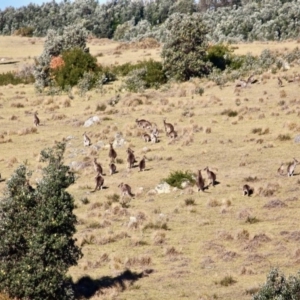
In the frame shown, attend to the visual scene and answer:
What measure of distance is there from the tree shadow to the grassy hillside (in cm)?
4

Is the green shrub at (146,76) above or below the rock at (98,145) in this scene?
above

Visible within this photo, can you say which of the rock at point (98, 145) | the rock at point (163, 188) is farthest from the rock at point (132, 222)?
the rock at point (98, 145)

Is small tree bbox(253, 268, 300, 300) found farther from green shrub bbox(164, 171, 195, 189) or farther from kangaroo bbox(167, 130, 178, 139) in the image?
kangaroo bbox(167, 130, 178, 139)

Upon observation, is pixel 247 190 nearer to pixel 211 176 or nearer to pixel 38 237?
pixel 211 176

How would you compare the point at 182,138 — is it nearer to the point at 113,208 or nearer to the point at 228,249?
the point at 113,208

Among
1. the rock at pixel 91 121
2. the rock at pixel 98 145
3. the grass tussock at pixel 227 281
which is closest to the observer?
the grass tussock at pixel 227 281

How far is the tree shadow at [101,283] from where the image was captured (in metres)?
18.5

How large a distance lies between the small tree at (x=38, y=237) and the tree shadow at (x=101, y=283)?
3.85 ft

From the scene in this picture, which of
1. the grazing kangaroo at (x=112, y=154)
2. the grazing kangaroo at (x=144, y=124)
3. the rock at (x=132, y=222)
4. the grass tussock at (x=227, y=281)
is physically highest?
the grazing kangaroo at (x=144, y=124)

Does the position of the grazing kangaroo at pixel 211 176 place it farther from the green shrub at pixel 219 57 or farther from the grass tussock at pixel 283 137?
the green shrub at pixel 219 57

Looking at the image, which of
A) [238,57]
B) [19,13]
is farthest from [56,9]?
[238,57]

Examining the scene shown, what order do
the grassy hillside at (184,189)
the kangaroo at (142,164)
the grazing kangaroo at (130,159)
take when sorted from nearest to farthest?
1. the grassy hillside at (184,189)
2. the kangaroo at (142,164)
3. the grazing kangaroo at (130,159)

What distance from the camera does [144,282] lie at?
19047 millimetres

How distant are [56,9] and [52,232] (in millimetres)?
118272
